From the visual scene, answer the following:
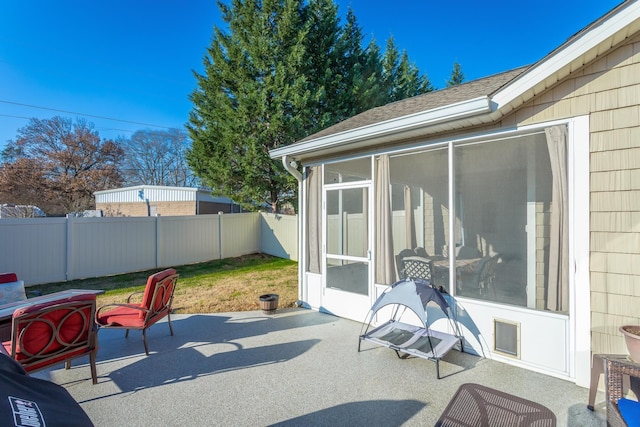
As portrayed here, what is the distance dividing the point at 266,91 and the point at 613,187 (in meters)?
10.3

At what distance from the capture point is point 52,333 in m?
2.83

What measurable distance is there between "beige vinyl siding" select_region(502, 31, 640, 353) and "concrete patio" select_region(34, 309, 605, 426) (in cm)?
75

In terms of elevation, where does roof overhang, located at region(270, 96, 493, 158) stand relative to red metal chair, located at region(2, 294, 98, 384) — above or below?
above

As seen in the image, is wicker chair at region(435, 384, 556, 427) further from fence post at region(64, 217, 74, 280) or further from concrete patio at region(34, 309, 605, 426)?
fence post at region(64, 217, 74, 280)

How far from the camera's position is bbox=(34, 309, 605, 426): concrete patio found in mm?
2588


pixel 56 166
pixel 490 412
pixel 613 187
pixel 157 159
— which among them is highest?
pixel 157 159

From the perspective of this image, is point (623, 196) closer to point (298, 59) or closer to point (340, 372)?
point (340, 372)

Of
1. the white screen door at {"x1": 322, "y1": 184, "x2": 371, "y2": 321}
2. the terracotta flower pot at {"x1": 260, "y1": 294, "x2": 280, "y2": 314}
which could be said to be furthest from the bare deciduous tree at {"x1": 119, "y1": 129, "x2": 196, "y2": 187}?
the white screen door at {"x1": 322, "y1": 184, "x2": 371, "y2": 321}

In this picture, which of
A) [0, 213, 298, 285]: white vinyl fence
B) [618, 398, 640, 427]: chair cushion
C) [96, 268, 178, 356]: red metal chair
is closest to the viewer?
[618, 398, 640, 427]: chair cushion

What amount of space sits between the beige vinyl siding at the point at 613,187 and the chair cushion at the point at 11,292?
21.7ft

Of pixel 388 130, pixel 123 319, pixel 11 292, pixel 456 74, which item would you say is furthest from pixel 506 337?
pixel 456 74

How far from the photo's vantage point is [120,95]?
55.4 feet

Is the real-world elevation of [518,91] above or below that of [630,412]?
above

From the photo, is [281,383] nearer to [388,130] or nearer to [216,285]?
[388,130]
